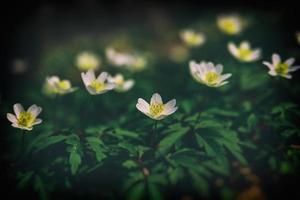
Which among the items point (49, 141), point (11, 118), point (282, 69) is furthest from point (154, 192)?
point (282, 69)

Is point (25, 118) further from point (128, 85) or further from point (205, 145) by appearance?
point (205, 145)

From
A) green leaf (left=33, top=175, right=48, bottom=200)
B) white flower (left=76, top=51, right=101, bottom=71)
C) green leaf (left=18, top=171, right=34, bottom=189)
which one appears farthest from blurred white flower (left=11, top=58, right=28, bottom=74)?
green leaf (left=33, top=175, right=48, bottom=200)

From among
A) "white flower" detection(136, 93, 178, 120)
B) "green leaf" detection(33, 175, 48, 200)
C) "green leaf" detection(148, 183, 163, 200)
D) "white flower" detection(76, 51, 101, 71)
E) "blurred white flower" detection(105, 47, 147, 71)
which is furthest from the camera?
"white flower" detection(76, 51, 101, 71)

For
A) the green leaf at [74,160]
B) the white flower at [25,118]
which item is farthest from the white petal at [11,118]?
the green leaf at [74,160]

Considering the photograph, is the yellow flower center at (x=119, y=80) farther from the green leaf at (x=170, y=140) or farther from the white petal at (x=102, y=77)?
the green leaf at (x=170, y=140)

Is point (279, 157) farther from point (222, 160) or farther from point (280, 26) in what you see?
point (280, 26)

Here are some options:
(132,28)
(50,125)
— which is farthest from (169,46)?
(50,125)

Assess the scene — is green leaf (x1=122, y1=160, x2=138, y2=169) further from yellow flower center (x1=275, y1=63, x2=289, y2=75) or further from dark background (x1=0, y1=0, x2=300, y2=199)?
dark background (x1=0, y1=0, x2=300, y2=199)
